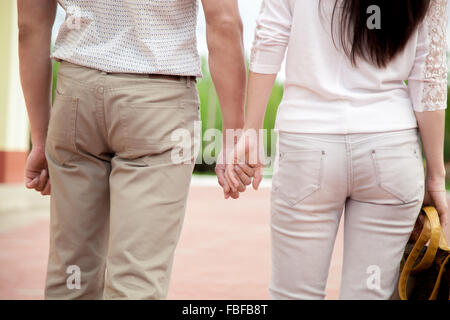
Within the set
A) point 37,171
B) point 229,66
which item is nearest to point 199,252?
point 37,171

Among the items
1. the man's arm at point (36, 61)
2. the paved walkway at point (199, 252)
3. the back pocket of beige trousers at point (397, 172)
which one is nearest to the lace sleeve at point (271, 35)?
the back pocket of beige trousers at point (397, 172)

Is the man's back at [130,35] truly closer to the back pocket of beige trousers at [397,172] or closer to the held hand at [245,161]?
the held hand at [245,161]

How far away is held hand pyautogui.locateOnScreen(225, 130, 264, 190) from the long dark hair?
0.40 metres

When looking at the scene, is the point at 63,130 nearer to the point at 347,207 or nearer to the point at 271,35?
the point at 271,35

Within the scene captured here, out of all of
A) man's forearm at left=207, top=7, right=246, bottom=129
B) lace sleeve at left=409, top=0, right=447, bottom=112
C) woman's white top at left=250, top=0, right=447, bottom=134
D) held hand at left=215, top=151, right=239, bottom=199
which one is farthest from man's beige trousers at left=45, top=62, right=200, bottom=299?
lace sleeve at left=409, top=0, right=447, bottom=112

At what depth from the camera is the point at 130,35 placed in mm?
1745

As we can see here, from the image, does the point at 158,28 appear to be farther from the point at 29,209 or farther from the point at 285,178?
the point at 29,209

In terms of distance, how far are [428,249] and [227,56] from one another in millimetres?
820

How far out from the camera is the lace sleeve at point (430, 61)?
1.68 metres

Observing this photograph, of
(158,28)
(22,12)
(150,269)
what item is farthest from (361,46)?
(22,12)

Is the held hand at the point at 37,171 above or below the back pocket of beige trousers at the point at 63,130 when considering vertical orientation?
below

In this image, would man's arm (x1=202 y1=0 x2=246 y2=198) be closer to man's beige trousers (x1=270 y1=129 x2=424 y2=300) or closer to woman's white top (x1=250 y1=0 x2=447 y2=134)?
woman's white top (x1=250 y1=0 x2=447 y2=134)
